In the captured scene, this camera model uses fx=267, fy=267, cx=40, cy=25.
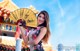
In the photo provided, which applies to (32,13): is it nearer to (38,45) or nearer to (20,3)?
(20,3)

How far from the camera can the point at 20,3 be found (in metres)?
8.86

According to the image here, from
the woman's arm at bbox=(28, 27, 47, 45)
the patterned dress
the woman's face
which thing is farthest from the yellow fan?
the woman's arm at bbox=(28, 27, 47, 45)

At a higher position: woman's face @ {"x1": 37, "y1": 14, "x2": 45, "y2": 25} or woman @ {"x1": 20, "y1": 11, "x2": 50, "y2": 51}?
woman's face @ {"x1": 37, "y1": 14, "x2": 45, "y2": 25}

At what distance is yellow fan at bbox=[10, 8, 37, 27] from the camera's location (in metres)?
8.49

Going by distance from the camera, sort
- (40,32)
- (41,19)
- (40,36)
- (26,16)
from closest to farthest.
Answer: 1. (40,36)
2. (40,32)
3. (41,19)
4. (26,16)

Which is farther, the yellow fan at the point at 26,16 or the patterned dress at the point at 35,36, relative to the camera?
the yellow fan at the point at 26,16

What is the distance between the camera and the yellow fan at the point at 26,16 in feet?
27.9

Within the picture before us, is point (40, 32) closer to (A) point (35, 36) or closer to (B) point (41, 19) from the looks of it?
(A) point (35, 36)

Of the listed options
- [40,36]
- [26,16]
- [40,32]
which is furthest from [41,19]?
[26,16]

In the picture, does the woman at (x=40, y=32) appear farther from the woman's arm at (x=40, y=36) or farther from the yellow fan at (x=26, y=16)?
the yellow fan at (x=26, y=16)

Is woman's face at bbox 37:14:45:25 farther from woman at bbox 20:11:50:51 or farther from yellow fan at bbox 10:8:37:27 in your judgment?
yellow fan at bbox 10:8:37:27

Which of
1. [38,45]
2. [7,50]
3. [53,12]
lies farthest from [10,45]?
[53,12]

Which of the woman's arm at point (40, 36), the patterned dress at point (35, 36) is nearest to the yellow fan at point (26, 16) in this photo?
the patterned dress at point (35, 36)

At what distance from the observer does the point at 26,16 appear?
28.0 feet
